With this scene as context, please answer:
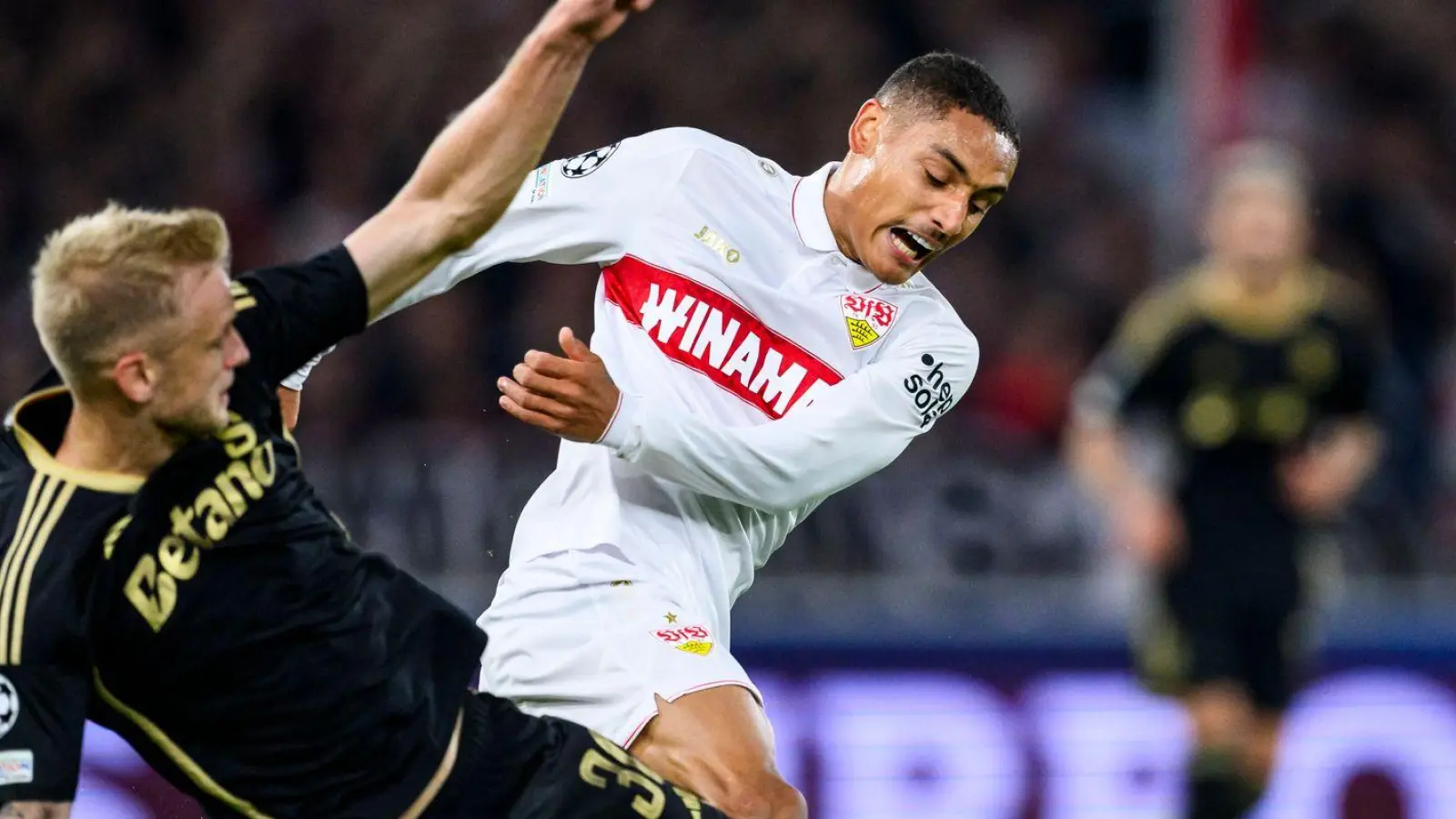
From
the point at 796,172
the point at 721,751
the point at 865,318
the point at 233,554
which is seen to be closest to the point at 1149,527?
the point at 865,318

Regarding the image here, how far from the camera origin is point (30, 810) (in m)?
2.99

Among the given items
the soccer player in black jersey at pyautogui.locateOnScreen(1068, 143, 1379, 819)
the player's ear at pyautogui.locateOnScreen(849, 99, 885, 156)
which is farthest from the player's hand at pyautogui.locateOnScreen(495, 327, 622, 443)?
the soccer player in black jersey at pyautogui.locateOnScreen(1068, 143, 1379, 819)

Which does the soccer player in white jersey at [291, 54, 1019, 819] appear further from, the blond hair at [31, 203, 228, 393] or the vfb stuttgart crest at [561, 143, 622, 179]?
the blond hair at [31, 203, 228, 393]

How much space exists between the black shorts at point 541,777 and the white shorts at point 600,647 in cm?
42

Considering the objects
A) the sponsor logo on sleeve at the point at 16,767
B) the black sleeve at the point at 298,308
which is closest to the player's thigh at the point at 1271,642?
the black sleeve at the point at 298,308

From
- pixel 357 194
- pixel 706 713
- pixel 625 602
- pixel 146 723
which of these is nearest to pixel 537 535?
pixel 625 602

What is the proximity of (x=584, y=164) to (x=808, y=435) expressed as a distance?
2.54 feet

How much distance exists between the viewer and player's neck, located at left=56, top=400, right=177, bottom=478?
314 centimetres

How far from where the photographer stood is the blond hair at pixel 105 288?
304 cm

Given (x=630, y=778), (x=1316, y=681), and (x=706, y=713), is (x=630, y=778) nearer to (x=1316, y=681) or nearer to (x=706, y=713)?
(x=706, y=713)

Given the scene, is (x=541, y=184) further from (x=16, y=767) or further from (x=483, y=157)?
(x=16, y=767)

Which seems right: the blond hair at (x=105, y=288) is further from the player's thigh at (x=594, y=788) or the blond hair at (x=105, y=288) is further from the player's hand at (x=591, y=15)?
the player's thigh at (x=594, y=788)

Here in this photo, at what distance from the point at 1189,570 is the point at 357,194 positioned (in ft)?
15.3

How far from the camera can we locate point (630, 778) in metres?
3.61
